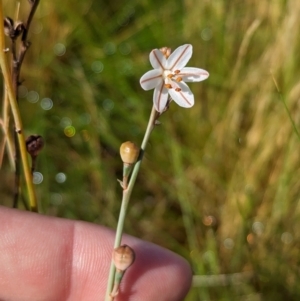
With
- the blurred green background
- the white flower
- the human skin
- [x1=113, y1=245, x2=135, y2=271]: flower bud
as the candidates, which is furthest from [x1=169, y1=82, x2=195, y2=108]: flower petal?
the blurred green background

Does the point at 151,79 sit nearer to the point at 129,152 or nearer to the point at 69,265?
the point at 129,152

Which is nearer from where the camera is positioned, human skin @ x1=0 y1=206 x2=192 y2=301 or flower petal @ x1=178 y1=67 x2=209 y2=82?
flower petal @ x1=178 y1=67 x2=209 y2=82

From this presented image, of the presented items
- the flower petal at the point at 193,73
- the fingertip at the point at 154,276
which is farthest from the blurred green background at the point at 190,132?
the flower petal at the point at 193,73

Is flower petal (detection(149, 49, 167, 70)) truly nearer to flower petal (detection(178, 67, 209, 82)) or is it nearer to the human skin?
flower petal (detection(178, 67, 209, 82))

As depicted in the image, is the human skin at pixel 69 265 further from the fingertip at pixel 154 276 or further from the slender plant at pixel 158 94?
the slender plant at pixel 158 94

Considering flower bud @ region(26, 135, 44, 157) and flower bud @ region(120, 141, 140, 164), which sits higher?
flower bud @ region(120, 141, 140, 164)

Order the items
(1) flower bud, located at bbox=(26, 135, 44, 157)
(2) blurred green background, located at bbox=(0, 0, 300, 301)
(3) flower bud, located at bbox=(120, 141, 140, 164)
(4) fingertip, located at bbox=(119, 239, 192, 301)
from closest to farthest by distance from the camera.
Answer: (3) flower bud, located at bbox=(120, 141, 140, 164) < (1) flower bud, located at bbox=(26, 135, 44, 157) < (4) fingertip, located at bbox=(119, 239, 192, 301) < (2) blurred green background, located at bbox=(0, 0, 300, 301)
